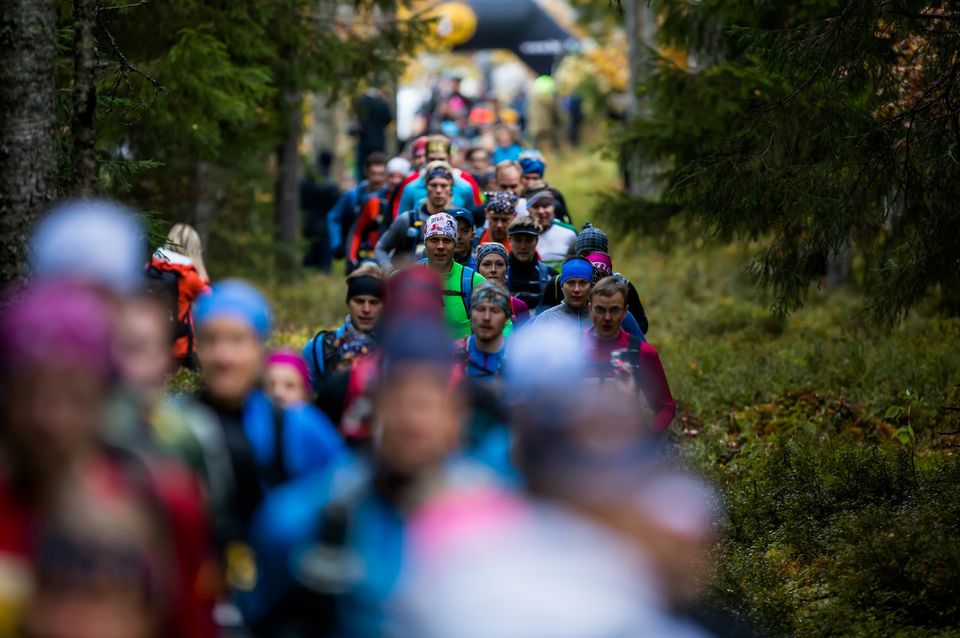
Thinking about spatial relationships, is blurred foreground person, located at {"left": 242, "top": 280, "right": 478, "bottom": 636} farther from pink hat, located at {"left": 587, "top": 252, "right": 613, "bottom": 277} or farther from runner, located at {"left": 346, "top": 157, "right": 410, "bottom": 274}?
runner, located at {"left": 346, "top": 157, "right": 410, "bottom": 274}

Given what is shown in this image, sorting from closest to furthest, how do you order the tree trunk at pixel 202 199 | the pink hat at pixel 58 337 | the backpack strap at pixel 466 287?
the pink hat at pixel 58 337
the backpack strap at pixel 466 287
the tree trunk at pixel 202 199

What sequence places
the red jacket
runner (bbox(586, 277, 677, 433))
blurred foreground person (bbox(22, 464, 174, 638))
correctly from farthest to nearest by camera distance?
the red jacket → runner (bbox(586, 277, 677, 433)) → blurred foreground person (bbox(22, 464, 174, 638))

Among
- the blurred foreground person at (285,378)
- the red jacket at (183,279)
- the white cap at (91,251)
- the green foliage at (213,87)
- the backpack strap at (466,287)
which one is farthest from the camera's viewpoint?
the red jacket at (183,279)

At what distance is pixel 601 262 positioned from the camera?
11516 mm

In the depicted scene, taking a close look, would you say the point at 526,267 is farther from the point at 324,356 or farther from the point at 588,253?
the point at 324,356

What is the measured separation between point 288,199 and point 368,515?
20820 millimetres

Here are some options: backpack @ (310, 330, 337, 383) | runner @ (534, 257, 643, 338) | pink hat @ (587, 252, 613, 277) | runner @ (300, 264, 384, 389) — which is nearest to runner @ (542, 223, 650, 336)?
pink hat @ (587, 252, 613, 277)

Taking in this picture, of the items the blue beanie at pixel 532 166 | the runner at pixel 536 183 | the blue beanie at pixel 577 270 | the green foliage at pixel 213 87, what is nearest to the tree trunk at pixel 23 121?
the green foliage at pixel 213 87

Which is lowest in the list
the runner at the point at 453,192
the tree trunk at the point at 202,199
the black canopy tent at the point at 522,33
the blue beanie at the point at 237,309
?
the tree trunk at the point at 202,199

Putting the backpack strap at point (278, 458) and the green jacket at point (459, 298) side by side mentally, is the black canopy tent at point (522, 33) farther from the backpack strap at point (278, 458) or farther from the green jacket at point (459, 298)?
the backpack strap at point (278, 458)

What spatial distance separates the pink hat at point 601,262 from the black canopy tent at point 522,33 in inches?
1391

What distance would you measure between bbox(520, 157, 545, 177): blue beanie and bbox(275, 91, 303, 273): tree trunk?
6.99 m

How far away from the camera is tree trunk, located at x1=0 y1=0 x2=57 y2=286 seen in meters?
9.20

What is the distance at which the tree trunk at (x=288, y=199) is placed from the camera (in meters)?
24.0
